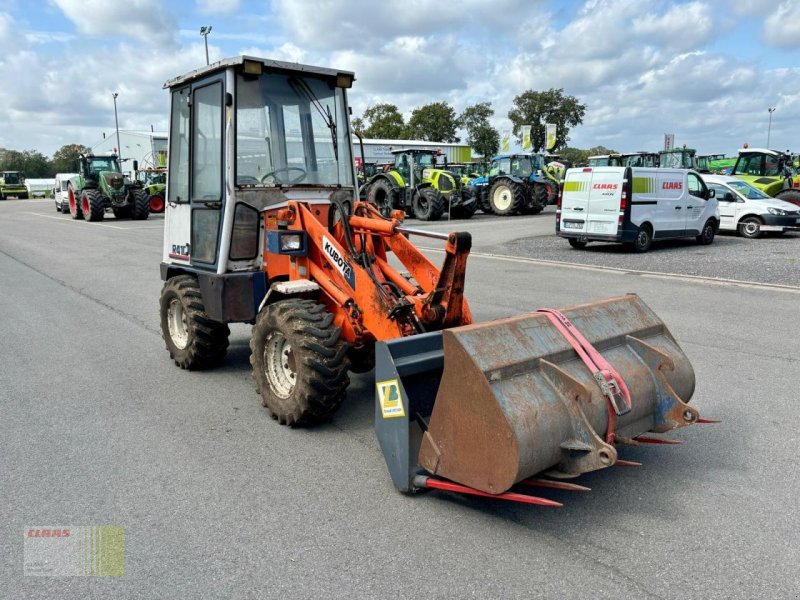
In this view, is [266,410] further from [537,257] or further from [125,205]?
[125,205]

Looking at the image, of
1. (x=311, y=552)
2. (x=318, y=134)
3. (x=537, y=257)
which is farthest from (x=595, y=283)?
(x=311, y=552)

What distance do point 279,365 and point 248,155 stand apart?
1756 millimetres

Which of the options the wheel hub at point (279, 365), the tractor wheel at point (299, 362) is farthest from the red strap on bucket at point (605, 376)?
the wheel hub at point (279, 365)

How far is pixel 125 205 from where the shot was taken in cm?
2781

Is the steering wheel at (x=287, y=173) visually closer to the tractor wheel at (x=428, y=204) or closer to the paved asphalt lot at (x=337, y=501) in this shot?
the paved asphalt lot at (x=337, y=501)

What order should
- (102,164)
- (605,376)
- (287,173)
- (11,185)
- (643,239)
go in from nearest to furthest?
(605,376) < (287,173) < (643,239) < (102,164) < (11,185)

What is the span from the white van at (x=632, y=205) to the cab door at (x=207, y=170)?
1130 centimetres

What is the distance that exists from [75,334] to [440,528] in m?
6.11

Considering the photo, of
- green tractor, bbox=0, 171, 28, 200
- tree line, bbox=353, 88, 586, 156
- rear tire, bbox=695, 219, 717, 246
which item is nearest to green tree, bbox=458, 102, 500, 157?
tree line, bbox=353, 88, 586, 156

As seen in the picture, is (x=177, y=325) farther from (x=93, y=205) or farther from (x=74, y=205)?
(x=74, y=205)

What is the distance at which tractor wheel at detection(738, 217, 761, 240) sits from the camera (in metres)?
18.4

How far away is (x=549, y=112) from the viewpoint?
8769 centimetres

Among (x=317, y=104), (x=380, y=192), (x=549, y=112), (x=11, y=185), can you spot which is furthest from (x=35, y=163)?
(x=317, y=104)

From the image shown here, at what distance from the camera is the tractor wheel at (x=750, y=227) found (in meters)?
18.4
